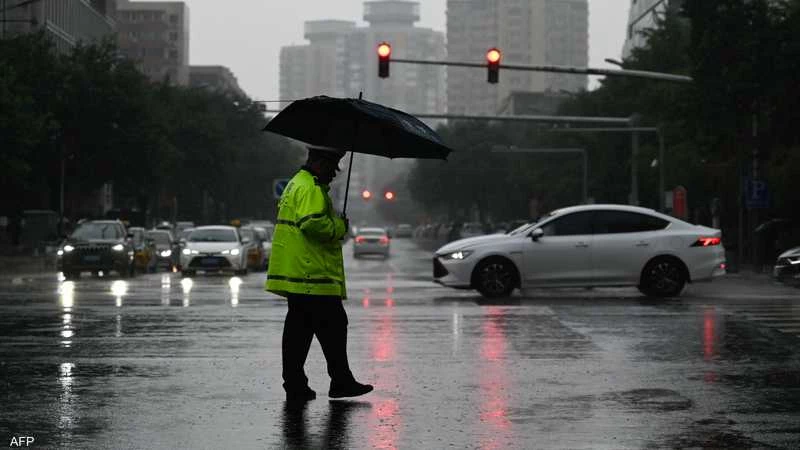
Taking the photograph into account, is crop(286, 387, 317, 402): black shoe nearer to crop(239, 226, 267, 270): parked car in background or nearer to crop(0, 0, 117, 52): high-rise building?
crop(239, 226, 267, 270): parked car in background

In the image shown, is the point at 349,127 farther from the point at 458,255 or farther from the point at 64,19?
the point at 64,19

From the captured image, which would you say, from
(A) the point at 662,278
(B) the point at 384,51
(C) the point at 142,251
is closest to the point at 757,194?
(B) the point at 384,51

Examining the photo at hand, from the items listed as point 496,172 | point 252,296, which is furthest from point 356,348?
point 496,172

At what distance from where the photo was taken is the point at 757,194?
44.6 metres

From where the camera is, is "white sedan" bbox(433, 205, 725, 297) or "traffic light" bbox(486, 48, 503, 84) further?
"traffic light" bbox(486, 48, 503, 84)

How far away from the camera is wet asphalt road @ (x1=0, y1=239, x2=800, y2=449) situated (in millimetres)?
9656

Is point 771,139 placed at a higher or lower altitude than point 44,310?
higher

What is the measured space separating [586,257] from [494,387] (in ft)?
47.5

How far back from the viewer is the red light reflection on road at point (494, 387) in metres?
9.59

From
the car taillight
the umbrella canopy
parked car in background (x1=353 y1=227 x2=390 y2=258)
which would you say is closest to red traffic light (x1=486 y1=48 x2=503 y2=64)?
the car taillight

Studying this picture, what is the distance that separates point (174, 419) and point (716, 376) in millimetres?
4822

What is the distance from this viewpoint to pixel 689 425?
10.1 metres

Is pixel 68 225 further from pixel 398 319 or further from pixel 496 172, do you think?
pixel 398 319

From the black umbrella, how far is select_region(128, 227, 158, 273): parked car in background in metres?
33.6
